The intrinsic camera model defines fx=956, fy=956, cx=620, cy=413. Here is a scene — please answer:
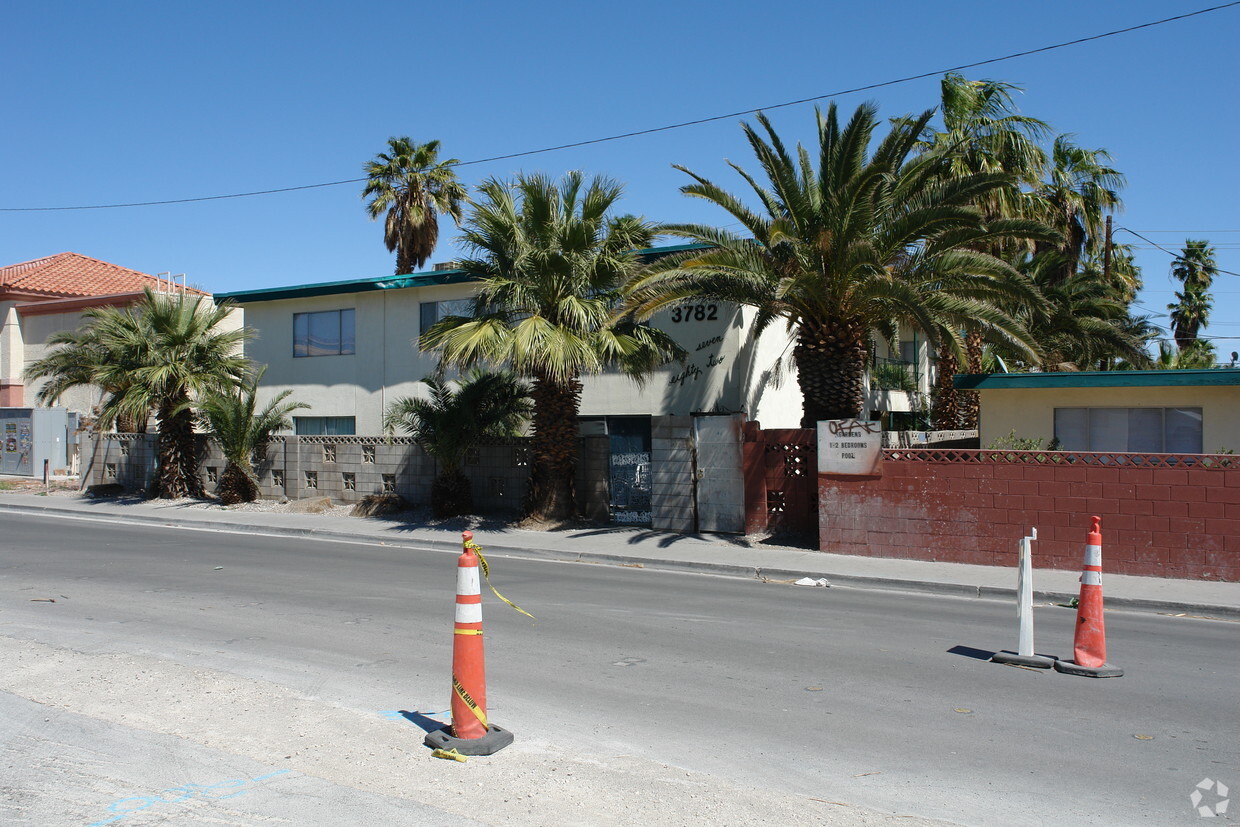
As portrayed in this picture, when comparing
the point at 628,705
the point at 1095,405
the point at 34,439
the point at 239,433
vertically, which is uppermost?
the point at 1095,405

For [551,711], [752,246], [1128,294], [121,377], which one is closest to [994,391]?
[752,246]

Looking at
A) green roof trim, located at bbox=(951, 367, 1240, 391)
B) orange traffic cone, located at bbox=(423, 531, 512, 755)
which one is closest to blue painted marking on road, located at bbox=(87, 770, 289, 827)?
orange traffic cone, located at bbox=(423, 531, 512, 755)

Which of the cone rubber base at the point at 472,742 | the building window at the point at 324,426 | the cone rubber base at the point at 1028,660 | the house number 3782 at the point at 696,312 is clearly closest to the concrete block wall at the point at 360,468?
the building window at the point at 324,426

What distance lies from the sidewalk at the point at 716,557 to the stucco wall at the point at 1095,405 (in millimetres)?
4508

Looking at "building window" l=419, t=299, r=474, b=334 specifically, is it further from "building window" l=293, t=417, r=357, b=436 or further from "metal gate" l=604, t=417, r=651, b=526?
"metal gate" l=604, t=417, r=651, b=526

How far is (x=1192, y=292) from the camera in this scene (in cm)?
5703

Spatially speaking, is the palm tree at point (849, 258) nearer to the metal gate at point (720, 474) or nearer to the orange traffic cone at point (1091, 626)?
the metal gate at point (720, 474)

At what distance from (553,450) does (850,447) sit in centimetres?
580

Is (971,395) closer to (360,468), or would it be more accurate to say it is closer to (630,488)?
(630,488)

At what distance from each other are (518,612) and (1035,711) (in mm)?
5317

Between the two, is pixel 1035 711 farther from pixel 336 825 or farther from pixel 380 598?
pixel 380 598

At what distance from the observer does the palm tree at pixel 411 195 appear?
35.7 metres

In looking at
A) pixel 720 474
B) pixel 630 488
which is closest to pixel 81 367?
pixel 630 488

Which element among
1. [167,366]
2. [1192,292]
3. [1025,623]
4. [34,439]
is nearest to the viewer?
[1025,623]
